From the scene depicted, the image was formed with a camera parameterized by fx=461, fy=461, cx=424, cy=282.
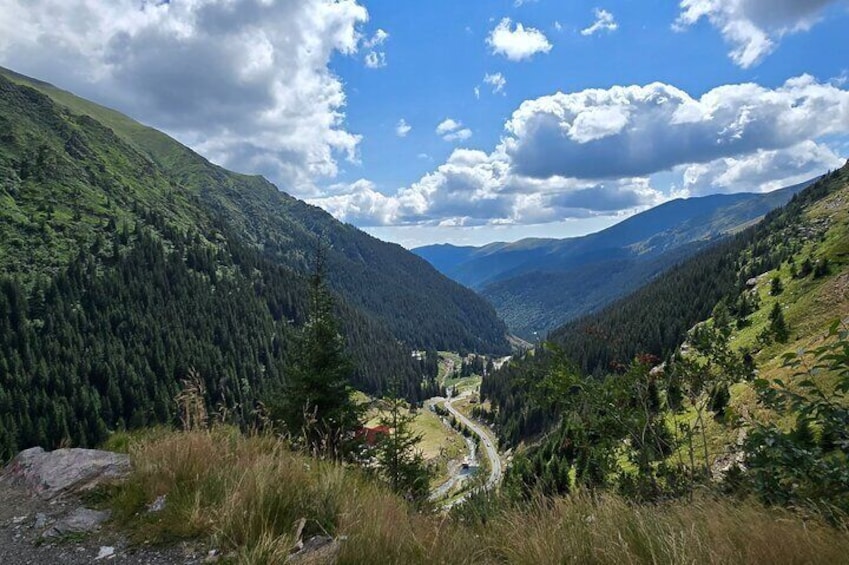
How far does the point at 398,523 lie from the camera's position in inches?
201

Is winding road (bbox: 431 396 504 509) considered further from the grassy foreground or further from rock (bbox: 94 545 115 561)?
rock (bbox: 94 545 115 561)

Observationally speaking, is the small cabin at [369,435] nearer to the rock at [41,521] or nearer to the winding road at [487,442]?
the rock at [41,521]

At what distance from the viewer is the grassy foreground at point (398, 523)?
3654 mm

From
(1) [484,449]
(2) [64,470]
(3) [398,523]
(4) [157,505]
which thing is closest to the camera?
(3) [398,523]

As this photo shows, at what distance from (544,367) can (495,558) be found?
4638 mm

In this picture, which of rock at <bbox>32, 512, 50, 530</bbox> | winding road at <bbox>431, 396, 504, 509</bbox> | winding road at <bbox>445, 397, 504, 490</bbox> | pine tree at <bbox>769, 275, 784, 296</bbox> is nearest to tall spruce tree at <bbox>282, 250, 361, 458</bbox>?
rock at <bbox>32, 512, 50, 530</bbox>

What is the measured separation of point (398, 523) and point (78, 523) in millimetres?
3878

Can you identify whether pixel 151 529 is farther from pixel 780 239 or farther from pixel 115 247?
pixel 115 247

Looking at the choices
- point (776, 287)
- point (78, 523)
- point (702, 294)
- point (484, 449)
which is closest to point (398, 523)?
point (78, 523)

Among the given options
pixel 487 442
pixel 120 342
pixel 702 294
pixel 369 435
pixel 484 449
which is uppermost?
pixel 369 435

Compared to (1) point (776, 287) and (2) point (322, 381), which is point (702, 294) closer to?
(1) point (776, 287)

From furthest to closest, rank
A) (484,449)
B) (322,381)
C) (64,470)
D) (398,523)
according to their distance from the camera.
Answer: (484,449) → (322,381) → (64,470) → (398,523)

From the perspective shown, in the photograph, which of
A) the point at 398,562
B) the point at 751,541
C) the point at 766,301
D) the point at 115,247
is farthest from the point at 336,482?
the point at 115,247

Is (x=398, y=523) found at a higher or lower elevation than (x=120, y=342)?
higher
